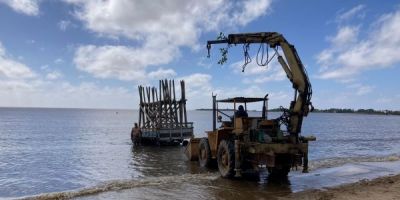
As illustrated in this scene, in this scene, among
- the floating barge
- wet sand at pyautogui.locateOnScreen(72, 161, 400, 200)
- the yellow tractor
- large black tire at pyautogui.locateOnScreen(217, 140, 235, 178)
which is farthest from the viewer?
the floating barge

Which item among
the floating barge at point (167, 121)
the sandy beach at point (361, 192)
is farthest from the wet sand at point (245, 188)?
the floating barge at point (167, 121)

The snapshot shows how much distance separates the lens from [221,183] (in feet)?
43.8

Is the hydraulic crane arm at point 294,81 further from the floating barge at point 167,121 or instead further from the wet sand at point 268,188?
the floating barge at point 167,121

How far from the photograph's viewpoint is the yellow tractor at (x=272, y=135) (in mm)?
12477

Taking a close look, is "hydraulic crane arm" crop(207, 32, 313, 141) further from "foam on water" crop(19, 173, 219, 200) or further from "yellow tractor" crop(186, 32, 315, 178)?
"foam on water" crop(19, 173, 219, 200)

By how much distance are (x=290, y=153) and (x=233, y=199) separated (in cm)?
231

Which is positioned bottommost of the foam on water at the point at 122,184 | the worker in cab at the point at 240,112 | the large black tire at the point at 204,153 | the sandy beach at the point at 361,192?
the foam on water at the point at 122,184

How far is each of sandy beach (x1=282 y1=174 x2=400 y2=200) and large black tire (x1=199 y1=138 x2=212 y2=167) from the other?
5.10 metres

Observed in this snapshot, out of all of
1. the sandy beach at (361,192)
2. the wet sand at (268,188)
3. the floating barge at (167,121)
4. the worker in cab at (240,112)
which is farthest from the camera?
the floating barge at (167,121)

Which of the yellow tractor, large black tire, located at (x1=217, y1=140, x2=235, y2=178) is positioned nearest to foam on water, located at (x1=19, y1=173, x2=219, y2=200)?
large black tire, located at (x1=217, y1=140, x2=235, y2=178)

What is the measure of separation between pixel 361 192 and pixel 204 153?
22.8 feet

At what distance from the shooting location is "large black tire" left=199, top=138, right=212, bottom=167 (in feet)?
53.4

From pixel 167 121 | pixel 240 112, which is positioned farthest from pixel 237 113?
pixel 167 121

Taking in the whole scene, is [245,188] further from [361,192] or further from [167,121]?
[167,121]
